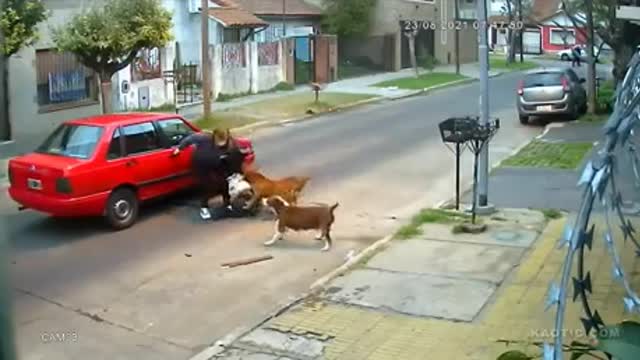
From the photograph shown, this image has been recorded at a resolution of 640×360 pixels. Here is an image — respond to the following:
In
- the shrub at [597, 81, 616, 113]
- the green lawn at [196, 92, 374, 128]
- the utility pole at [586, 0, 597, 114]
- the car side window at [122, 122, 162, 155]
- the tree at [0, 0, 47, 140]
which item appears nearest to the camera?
the car side window at [122, 122, 162, 155]

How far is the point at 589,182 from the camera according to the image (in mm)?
3619

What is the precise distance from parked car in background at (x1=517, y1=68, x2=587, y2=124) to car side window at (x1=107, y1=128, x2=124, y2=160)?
15666mm

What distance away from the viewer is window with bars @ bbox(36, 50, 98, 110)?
23156 mm

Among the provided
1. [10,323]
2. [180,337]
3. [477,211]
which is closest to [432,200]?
[477,211]

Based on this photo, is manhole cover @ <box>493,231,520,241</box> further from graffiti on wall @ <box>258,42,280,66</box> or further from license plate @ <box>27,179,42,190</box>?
graffiti on wall @ <box>258,42,280,66</box>

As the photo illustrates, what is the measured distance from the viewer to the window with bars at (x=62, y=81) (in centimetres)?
2316

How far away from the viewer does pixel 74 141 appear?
12.9 meters

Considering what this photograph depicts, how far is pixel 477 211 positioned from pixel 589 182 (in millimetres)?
9626

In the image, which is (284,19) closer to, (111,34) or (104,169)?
(111,34)

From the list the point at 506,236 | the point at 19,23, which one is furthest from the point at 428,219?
the point at 19,23

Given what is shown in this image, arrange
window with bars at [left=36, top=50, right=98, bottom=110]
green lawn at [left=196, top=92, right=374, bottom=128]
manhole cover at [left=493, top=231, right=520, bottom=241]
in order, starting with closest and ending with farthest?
manhole cover at [left=493, top=231, right=520, bottom=241]
window with bars at [left=36, top=50, right=98, bottom=110]
green lawn at [left=196, top=92, right=374, bottom=128]

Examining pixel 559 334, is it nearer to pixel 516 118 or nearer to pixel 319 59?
pixel 516 118

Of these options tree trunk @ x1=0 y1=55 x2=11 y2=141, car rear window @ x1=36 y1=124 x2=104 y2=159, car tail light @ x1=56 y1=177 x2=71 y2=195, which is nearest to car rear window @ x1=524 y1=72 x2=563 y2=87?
tree trunk @ x1=0 y1=55 x2=11 y2=141

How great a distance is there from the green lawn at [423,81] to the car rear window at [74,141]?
1059 inches
